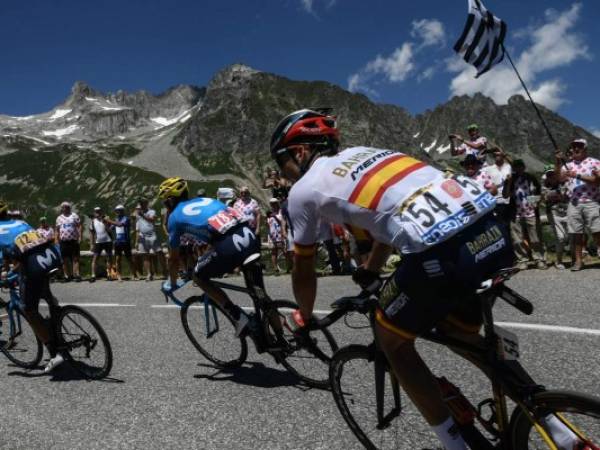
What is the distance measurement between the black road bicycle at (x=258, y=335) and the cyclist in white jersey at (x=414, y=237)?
73.1 inches

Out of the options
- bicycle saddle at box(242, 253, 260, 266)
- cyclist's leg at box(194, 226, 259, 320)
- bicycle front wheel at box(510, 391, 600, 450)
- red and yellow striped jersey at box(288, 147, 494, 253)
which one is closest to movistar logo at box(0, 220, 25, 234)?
cyclist's leg at box(194, 226, 259, 320)

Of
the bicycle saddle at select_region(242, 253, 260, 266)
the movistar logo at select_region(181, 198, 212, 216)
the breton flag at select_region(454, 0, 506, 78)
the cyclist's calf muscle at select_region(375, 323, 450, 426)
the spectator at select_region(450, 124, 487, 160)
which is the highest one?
the breton flag at select_region(454, 0, 506, 78)

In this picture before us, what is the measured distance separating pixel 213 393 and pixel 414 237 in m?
3.07

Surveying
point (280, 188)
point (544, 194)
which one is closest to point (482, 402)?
point (544, 194)

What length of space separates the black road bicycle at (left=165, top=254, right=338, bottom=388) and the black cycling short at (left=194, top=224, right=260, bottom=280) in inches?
4.5

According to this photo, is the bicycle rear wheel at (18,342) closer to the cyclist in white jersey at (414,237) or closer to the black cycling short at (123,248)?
the cyclist in white jersey at (414,237)

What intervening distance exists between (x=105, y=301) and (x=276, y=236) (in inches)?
175

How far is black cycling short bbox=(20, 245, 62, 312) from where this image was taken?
554 centimetres

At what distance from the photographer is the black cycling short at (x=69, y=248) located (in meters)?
14.5

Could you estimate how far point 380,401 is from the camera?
305cm

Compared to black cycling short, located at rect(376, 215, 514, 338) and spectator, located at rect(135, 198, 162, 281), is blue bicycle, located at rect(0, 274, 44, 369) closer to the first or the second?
black cycling short, located at rect(376, 215, 514, 338)

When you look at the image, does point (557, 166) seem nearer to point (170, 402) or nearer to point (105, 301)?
point (170, 402)

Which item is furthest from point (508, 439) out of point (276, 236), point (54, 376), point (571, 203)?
point (276, 236)

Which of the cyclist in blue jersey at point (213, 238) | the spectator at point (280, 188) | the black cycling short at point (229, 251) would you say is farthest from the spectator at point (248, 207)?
the black cycling short at point (229, 251)
